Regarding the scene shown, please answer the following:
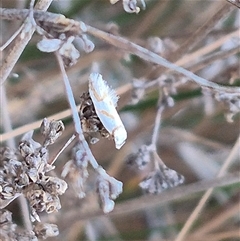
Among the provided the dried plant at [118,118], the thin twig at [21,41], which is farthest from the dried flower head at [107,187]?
the thin twig at [21,41]

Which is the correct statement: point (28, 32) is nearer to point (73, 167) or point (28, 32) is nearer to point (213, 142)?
point (73, 167)

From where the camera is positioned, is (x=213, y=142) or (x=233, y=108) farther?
(x=213, y=142)

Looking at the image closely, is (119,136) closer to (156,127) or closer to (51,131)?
(51,131)

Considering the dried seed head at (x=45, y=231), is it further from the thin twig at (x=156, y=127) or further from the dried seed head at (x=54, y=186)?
the thin twig at (x=156, y=127)

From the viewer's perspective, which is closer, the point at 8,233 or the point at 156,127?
the point at 8,233

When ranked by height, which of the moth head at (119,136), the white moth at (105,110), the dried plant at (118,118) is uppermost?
the white moth at (105,110)

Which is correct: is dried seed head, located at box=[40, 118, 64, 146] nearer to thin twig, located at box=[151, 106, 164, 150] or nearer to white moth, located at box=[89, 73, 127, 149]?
white moth, located at box=[89, 73, 127, 149]

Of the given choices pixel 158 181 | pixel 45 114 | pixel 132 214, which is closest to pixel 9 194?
pixel 158 181

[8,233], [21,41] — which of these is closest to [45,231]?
[8,233]
